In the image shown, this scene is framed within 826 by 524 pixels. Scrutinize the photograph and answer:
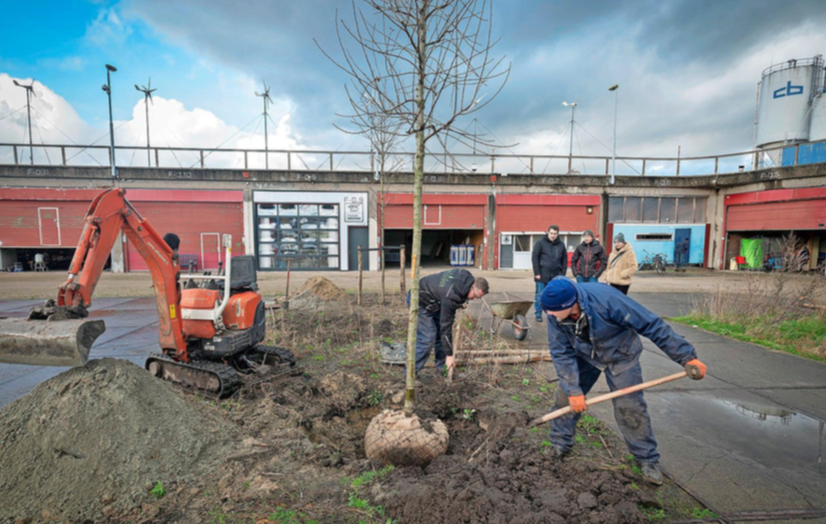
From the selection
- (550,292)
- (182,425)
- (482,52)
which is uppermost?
(482,52)

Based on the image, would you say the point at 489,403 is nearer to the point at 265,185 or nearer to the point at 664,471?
the point at 664,471

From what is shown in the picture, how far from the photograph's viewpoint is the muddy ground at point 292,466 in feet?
7.80

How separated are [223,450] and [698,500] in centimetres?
359

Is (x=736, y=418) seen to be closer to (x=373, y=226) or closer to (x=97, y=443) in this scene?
(x=97, y=443)

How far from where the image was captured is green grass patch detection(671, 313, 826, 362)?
5.99 meters

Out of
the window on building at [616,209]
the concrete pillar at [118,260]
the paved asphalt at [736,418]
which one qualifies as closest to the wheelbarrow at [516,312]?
the paved asphalt at [736,418]

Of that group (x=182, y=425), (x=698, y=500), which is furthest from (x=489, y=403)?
(x=182, y=425)

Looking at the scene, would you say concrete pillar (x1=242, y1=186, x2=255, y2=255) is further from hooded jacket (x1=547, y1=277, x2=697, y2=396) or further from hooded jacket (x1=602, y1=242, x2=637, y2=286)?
hooded jacket (x1=547, y1=277, x2=697, y2=396)

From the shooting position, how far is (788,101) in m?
24.8

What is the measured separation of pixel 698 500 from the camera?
2600 mm

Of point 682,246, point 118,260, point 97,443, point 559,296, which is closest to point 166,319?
point 97,443

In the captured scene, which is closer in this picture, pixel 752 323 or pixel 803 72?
pixel 752 323

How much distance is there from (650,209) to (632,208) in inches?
42.3

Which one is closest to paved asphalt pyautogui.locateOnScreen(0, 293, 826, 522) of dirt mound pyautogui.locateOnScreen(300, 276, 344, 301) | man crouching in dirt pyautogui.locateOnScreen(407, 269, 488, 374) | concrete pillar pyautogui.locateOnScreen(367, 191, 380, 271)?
man crouching in dirt pyautogui.locateOnScreen(407, 269, 488, 374)
